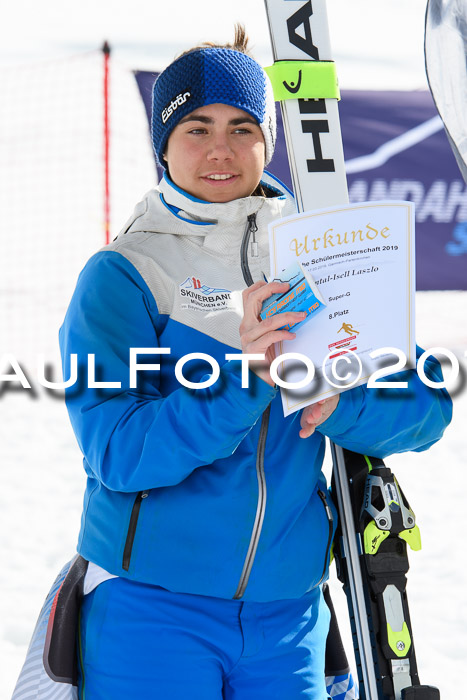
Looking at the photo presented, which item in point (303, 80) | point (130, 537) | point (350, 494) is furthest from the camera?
point (303, 80)

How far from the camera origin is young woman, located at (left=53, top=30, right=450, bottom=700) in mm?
1433

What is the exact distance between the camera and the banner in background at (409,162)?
4.94 metres

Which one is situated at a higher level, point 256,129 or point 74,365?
point 256,129

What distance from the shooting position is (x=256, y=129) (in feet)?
5.45

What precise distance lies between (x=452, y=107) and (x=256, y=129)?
520 millimetres

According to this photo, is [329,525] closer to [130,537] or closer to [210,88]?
[130,537]

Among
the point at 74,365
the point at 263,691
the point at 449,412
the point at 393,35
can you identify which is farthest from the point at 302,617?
the point at 393,35

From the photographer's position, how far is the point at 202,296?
1.56 m

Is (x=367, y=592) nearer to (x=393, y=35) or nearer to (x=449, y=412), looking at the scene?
(x=449, y=412)

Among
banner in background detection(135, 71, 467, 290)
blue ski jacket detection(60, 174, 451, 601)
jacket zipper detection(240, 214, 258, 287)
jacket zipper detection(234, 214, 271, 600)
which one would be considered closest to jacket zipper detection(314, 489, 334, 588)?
blue ski jacket detection(60, 174, 451, 601)

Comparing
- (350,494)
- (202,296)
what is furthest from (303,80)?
(350,494)

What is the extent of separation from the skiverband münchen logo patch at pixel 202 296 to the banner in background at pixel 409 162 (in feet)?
11.4

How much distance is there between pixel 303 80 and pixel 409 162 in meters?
3.28

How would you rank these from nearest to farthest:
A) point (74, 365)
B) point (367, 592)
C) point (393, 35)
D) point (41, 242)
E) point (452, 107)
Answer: point (74, 365) < point (367, 592) < point (452, 107) < point (41, 242) < point (393, 35)
